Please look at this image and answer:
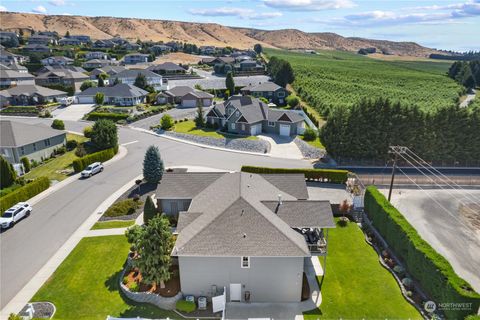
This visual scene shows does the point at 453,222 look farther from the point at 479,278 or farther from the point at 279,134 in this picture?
the point at 279,134

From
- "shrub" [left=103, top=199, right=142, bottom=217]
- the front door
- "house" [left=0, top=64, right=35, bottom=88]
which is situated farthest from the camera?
"house" [left=0, top=64, right=35, bottom=88]

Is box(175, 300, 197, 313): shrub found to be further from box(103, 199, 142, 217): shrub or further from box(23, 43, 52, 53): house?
box(23, 43, 52, 53): house

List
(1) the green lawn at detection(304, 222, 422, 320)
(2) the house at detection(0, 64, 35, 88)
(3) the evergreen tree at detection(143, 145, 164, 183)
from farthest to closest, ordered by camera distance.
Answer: (2) the house at detection(0, 64, 35, 88)
(3) the evergreen tree at detection(143, 145, 164, 183)
(1) the green lawn at detection(304, 222, 422, 320)

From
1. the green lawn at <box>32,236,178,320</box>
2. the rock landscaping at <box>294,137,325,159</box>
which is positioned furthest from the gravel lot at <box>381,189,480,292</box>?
the green lawn at <box>32,236,178,320</box>

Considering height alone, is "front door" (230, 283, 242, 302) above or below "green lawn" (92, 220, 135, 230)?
above

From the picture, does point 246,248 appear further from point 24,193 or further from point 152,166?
point 24,193

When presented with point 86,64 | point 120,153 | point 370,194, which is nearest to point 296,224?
point 370,194

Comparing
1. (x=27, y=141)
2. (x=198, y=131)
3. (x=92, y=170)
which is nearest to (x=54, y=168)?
(x=27, y=141)
